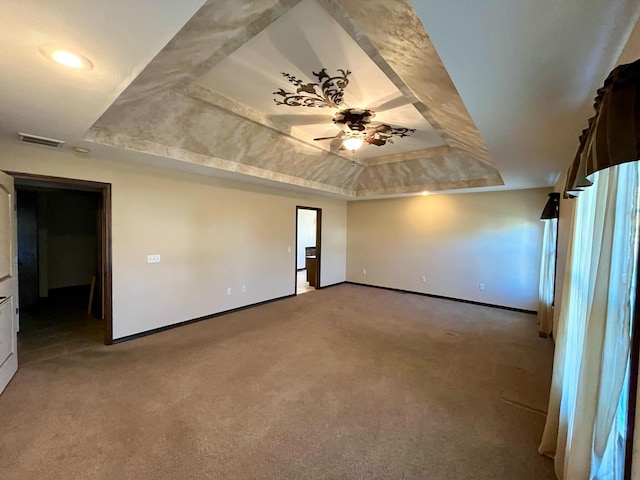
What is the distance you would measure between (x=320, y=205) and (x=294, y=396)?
5.23 meters

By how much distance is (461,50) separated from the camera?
4.57 feet

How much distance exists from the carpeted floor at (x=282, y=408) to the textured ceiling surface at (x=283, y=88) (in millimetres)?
2586

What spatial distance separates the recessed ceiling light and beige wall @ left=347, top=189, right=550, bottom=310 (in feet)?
21.5

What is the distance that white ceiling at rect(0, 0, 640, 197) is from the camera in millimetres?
1126

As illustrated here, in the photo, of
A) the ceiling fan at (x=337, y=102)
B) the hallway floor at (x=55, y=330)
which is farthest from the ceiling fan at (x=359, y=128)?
the hallway floor at (x=55, y=330)

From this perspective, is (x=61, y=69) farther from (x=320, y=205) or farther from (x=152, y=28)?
(x=320, y=205)

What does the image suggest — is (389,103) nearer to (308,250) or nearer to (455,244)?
(455,244)

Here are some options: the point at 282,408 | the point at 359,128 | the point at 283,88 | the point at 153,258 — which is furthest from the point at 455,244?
the point at 153,258

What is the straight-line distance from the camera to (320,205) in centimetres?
728

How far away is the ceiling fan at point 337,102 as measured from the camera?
8.87ft

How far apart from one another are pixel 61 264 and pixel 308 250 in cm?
708

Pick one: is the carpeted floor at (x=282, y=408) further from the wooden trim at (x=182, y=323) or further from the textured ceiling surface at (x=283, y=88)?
the textured ceiling surface at (x=283, y=88)

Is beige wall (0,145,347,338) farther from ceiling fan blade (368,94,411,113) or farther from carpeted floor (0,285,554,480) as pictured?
ceiling fan blade (368,94,411,113)

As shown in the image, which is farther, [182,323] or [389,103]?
[182,323]
